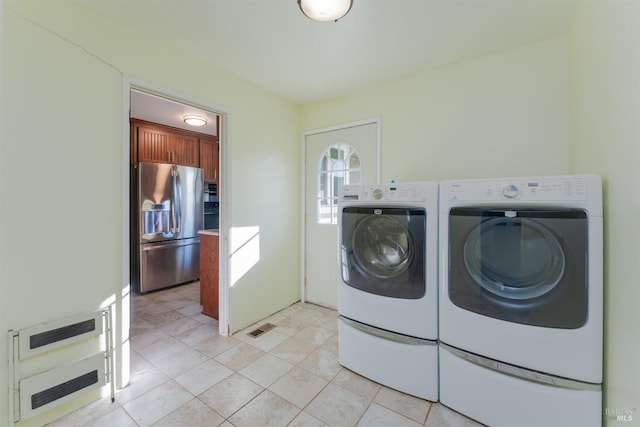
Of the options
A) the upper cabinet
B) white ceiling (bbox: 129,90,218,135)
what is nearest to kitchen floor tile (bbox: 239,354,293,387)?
white ceiling (bbox: 129,90,218,135)

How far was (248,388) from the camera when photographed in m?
1.72

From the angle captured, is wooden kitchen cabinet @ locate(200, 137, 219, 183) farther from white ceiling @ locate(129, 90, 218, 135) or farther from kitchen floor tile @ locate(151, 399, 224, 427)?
kitchen floor tile @ locate(151, 399, 224, 427)

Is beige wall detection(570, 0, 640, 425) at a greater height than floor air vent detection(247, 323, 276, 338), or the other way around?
beige wall detection(570, 0, 640, 425)

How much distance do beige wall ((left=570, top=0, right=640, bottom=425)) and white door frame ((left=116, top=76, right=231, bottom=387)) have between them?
2439 millimetres

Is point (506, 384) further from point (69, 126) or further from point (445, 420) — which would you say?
point (69, 126)

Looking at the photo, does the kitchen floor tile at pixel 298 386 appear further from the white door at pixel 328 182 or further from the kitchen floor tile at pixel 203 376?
the white door at pixel 328 182

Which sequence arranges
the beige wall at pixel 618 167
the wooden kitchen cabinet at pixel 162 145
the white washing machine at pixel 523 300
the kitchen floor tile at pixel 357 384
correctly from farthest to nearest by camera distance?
the wooden kitchen cabinet at pixel 162 145
the kitchen floor tile at pixel 357 384
the white washing machine at pixel 523 300
the beige wall at pixel 618 167

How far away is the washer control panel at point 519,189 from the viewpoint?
3.96 feet

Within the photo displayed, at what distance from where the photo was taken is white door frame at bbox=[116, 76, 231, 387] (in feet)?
5.67

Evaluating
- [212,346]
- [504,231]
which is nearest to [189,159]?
[212,346]

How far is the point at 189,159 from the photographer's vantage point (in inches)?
164

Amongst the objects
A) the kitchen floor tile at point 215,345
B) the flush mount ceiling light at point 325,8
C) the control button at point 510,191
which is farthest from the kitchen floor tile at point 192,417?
the flush mount ceiling light at point 325,8

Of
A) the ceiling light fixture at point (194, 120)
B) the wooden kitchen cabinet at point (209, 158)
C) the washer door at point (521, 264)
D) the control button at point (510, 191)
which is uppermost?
the ceiling light fixture at point (194, 120)

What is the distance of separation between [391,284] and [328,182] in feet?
5.19
